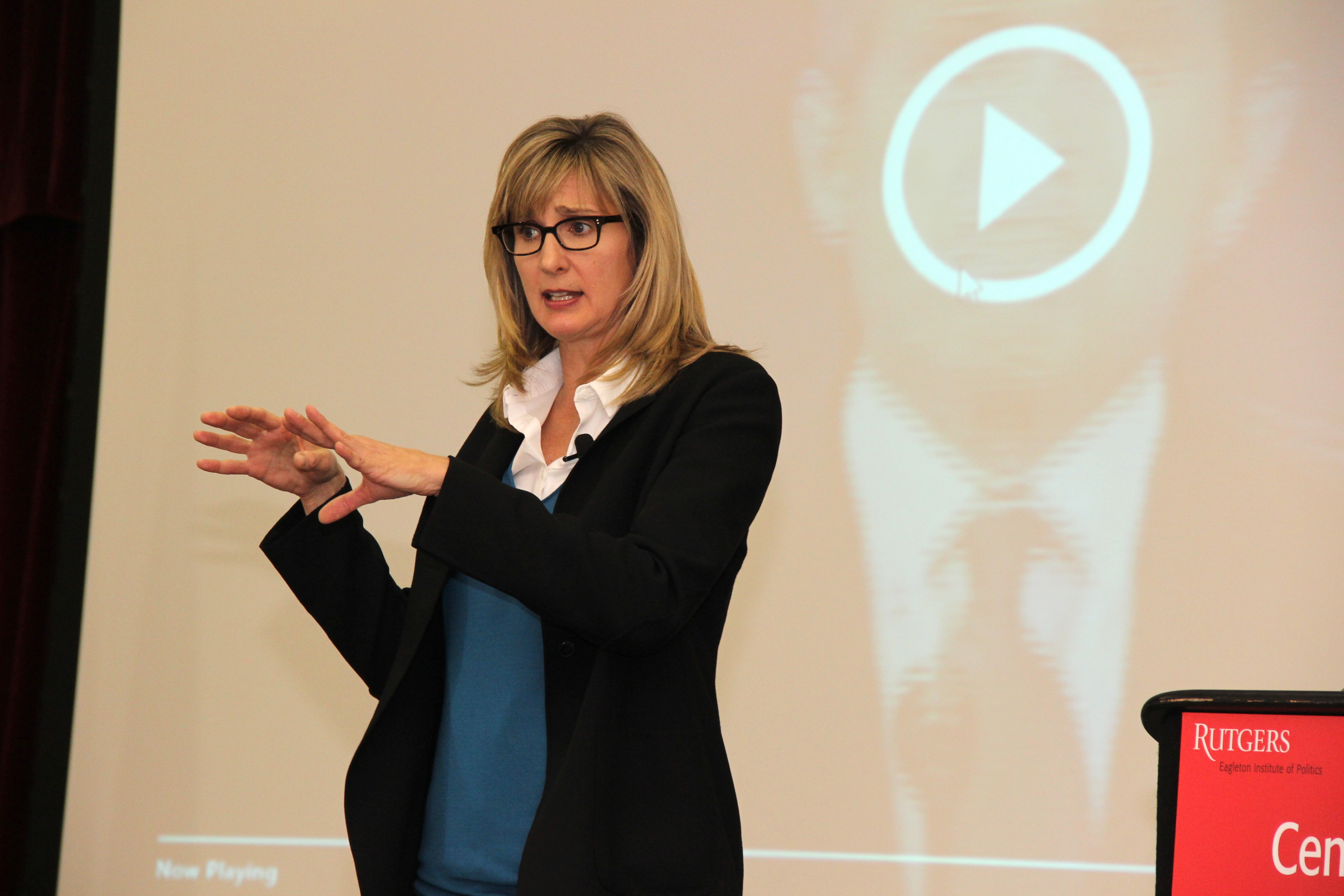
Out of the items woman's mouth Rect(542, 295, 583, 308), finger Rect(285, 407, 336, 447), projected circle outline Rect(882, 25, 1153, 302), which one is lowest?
finger Rect(285, 407, 336, 447)

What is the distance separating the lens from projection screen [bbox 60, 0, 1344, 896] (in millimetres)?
2307

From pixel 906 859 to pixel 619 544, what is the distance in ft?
Answer: 5.29

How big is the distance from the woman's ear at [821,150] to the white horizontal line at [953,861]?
1.32 metres

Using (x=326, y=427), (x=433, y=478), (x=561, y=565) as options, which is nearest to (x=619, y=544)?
(x=561, y=565)

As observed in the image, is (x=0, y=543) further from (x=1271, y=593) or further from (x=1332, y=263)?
(x=1332, y=263)

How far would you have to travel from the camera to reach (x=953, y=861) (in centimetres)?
236

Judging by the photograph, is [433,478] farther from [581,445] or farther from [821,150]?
[821,150]

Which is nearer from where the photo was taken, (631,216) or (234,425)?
(234,425)

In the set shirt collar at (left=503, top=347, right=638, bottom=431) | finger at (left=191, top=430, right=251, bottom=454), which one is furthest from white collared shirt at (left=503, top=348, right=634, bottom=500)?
finger at (left=191, top=430, right=251, bottom=454)

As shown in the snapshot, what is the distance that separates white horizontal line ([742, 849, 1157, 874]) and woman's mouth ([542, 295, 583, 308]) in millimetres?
1335

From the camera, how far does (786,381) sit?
2.51 m

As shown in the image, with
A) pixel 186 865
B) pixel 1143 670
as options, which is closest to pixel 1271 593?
pixel 1143 670

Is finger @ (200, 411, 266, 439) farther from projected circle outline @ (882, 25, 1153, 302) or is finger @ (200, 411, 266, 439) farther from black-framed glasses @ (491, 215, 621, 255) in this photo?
projected circle outline @ (882, 25, 1153, 302)

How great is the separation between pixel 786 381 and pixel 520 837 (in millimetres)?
1492
